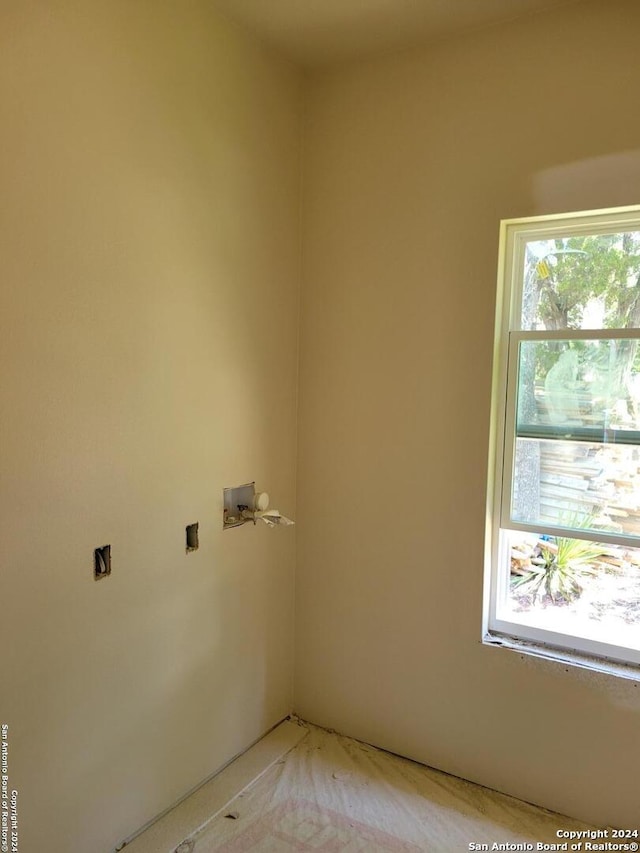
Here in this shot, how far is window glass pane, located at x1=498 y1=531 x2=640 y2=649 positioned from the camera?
191 cm

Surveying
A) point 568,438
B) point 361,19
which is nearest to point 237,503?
point 568,438

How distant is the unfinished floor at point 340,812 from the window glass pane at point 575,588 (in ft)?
2.08

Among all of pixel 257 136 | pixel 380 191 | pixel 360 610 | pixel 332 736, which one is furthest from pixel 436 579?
pixel 257 136

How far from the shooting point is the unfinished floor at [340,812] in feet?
5.75

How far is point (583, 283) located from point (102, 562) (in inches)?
70.7

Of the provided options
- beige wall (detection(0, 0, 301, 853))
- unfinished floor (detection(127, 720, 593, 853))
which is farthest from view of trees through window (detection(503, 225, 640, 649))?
beige wall (detection(0, 0, 301, 853))

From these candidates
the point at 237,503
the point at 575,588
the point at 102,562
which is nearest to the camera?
the point at 102,562

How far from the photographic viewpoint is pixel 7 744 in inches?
54.7

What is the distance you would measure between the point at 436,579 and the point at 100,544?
1.21 m

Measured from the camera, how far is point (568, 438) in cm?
195

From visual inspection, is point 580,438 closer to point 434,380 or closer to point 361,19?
point 434,380

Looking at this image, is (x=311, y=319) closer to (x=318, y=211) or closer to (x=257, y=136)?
(x=318, y=211)

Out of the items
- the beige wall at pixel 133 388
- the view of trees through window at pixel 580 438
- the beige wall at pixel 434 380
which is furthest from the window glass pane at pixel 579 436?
the beige wall at pixel 133 388

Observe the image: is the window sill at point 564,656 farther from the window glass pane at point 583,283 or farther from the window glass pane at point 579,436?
the window glass pane at point 583,283
